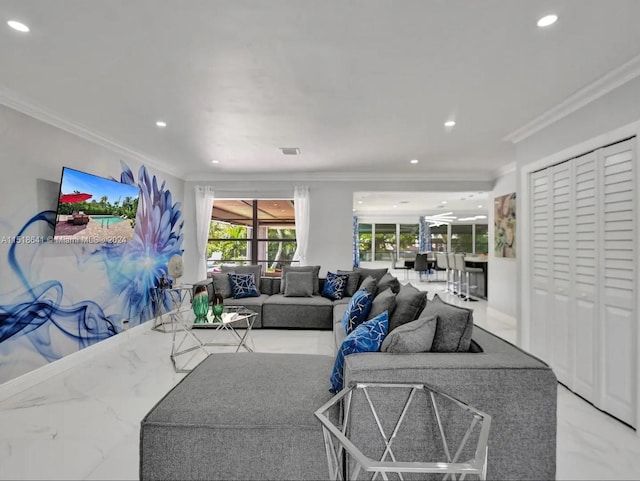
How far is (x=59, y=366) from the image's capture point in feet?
11.0

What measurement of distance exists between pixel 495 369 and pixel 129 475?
6.36ft

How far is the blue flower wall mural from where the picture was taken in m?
2.99

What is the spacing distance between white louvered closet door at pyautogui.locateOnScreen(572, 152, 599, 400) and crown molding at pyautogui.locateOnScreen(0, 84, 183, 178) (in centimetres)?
462

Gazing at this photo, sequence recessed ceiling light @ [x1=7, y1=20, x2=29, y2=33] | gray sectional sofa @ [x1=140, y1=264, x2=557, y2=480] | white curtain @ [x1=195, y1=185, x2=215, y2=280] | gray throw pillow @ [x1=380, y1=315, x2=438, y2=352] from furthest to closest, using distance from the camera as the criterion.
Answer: white curtain @ [x1=195, y1=185, x2=215, y2=280] → recessed ceiling light @ [x1=7, y1=20, x2=29, y2=33] → gray throw pillow @ [x1=380, y1=315, x2=438, y2=352] → gray sectional sofa @ [x1=140, y1=264, x2=557, y2=480]

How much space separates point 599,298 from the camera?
266 centimetres

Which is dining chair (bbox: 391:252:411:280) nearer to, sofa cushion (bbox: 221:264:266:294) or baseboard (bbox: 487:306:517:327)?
baseboard (bbox: 487:306:517:327)

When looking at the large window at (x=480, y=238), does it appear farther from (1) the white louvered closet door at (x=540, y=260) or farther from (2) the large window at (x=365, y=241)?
(1) the white louvered closet door at (x=540, y=260)

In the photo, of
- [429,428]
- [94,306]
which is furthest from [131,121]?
[429,428]

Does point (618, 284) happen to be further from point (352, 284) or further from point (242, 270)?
point (242, 270)

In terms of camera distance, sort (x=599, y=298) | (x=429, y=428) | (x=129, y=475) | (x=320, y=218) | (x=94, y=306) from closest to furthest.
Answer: (x=429, y=428)
(x=129, y=475)
(x=599, y=298)
(x=94, y=306)
(x=320, y=218)

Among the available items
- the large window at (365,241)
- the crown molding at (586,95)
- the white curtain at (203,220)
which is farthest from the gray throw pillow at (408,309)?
the large window at (365,241)

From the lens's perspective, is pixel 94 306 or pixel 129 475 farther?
pixel 94 306

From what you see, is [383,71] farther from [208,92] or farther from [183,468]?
[183,468]

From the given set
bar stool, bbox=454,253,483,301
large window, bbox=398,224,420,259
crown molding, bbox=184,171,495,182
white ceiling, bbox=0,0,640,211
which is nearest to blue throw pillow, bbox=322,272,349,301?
crown molding, bbox=184,171,495,182
